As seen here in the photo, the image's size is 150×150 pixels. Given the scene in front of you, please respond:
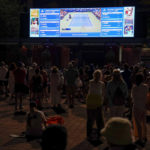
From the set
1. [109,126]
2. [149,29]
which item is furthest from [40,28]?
[109,126]

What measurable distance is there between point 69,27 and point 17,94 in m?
23.3

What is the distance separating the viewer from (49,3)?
194 feet

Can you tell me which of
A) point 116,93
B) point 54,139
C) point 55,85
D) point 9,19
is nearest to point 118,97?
point 116,93

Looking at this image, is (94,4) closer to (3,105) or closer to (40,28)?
(40,28)

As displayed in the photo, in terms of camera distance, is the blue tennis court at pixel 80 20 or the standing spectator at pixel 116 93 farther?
the blue tennis court at pixel 80 20

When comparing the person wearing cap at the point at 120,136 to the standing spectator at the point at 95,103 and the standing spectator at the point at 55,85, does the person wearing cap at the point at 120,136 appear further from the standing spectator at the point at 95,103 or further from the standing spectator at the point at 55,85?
the standing spectator at the point at 55,85

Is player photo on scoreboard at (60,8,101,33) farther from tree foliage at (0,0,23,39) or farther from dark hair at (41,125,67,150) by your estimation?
dark hair at (41,125,67,150)

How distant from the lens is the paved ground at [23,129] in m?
8.43

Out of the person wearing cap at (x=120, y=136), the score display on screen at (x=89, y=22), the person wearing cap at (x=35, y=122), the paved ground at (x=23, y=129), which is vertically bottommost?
the paved ground at (x=23, y=129)

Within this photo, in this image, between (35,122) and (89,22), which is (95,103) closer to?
(35,122)

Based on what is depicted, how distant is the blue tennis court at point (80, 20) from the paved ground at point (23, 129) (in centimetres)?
2117

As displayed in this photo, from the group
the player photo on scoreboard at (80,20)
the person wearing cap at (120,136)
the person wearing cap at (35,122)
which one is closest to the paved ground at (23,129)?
the person wearing cap at (35,122)

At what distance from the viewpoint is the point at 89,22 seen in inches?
1405

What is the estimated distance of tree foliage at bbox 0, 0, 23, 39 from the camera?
126 feet
